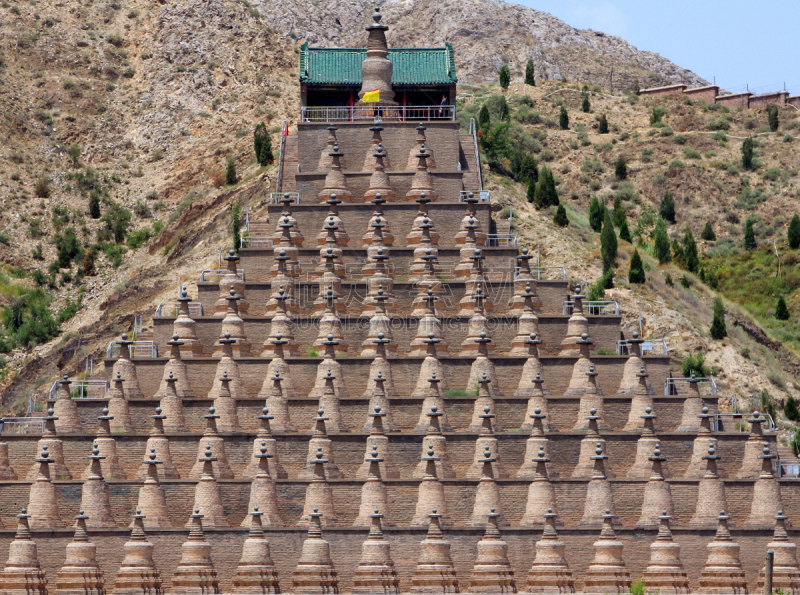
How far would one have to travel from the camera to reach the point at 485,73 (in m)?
139

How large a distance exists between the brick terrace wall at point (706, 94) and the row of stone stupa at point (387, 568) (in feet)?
290

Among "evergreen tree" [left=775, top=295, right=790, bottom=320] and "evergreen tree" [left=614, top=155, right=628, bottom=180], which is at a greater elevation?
"evergreen tree" [left=614, top=155, right=628, bottom=180]

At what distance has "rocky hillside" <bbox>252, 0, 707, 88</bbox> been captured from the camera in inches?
5620

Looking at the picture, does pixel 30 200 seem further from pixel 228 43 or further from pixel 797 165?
pixel 797 165

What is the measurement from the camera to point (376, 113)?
5781 cm

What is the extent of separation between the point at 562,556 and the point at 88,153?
73930 millimetres

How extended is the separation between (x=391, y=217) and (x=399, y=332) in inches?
204

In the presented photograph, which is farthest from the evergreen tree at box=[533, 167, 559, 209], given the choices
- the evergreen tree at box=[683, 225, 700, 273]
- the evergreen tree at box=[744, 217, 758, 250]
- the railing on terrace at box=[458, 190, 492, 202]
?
the railing on terrace at box=[458, 190, 492, 202]

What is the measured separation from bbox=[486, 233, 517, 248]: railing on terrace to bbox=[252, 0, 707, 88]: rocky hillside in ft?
276

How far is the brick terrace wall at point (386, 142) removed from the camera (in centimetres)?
5575

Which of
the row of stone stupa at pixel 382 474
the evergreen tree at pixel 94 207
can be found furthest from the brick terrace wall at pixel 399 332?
the evergreen tree at pixel 94 207

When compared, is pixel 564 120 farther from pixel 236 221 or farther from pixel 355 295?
pixel 355 295

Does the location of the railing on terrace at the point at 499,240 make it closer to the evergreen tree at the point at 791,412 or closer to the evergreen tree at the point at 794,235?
the evergreen tree at the point at 791,412

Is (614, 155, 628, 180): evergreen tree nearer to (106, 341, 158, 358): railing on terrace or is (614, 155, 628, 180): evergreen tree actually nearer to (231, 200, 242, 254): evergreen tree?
(231, 200, 242, 254): evergreen tree
